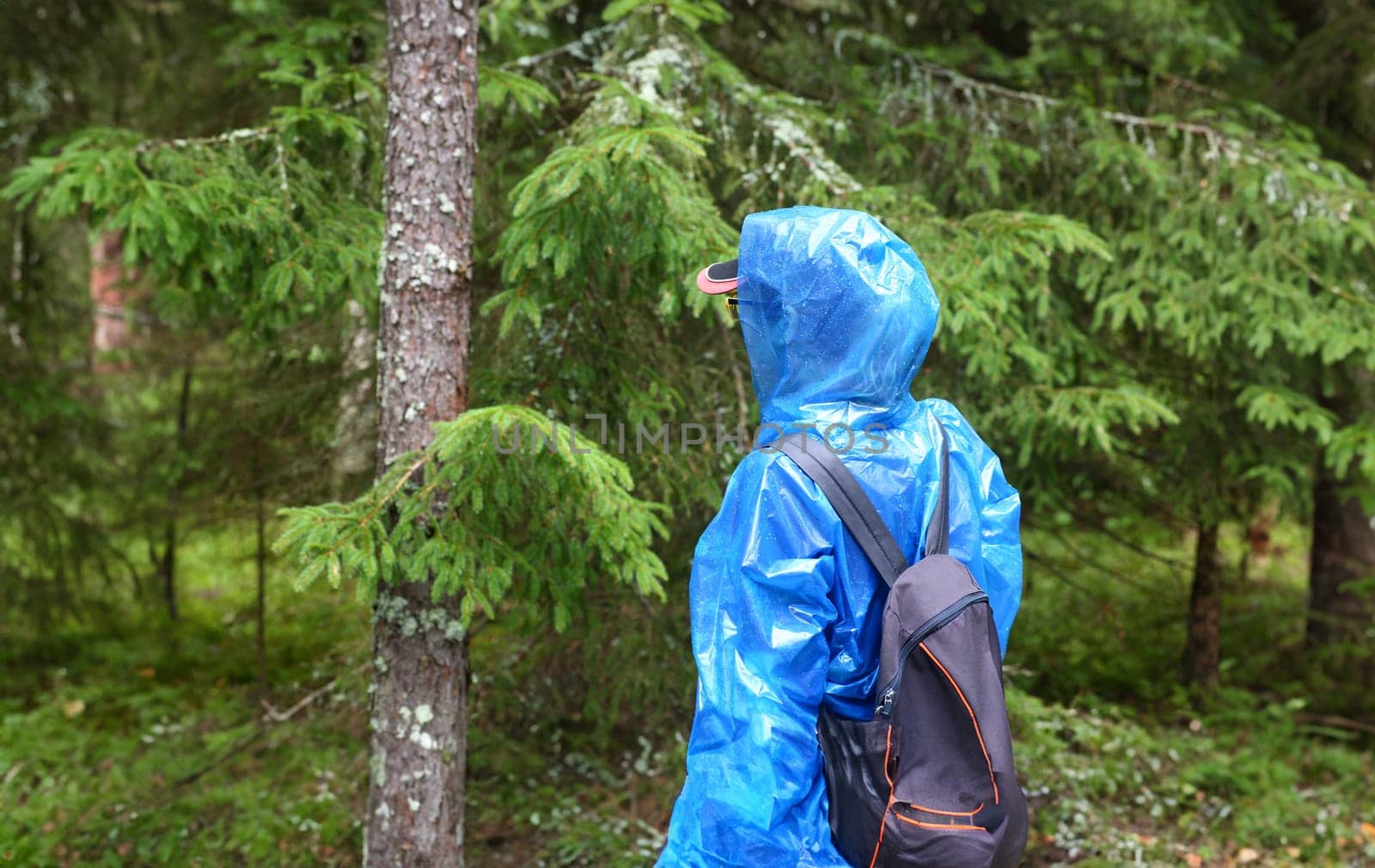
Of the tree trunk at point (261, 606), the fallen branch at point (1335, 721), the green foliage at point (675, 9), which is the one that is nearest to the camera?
the green foliage at point (675, 9)

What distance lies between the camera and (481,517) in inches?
129

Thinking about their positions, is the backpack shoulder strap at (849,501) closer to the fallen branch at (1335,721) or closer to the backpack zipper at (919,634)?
the backpack zipper at (919,634)

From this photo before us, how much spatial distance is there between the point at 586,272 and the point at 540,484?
2.93 ft

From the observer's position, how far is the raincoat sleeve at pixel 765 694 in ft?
5.85

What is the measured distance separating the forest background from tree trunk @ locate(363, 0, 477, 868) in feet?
0.14

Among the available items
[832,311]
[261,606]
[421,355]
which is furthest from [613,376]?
[261,606]

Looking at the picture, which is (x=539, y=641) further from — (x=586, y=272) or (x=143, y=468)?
(x=143, y=468)

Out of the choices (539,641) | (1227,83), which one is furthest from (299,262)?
(1227,83)

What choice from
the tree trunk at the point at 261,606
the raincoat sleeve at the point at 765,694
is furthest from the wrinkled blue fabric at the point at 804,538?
the tree trunk at the point at 261,606

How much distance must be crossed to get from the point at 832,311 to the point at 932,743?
2.71ft

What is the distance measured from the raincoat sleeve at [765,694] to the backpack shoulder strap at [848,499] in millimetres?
23

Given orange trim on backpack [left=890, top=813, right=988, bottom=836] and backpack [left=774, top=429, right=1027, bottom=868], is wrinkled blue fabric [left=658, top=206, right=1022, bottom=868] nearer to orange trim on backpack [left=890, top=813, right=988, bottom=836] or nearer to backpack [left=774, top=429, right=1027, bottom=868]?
backpack [left=774, top=429, right=1027, bottom=868]

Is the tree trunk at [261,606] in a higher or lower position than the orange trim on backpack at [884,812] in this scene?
lower

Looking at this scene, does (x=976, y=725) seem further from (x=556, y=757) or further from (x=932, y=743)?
(x=556, y=757)
